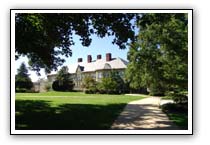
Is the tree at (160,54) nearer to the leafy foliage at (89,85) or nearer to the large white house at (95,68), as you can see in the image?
the large white house at (95,68)

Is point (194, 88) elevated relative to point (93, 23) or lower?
lower

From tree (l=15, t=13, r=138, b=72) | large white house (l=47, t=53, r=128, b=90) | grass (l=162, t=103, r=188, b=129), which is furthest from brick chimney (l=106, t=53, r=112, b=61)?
grass (l=162, t=103, r=188, b=129)

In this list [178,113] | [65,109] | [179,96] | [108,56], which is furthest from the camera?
[65,109]

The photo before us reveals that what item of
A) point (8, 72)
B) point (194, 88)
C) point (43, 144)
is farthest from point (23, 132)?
point (194, 88)

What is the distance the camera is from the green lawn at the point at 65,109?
25.9 ft

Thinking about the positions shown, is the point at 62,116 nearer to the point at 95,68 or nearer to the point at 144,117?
the point at 95,68

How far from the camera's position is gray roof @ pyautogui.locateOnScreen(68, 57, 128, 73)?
7855mm

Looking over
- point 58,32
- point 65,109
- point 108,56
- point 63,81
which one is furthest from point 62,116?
point 58,32

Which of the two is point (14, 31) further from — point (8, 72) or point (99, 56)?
point (99, 56)

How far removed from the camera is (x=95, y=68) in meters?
7.91

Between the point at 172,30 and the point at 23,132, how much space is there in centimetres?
296

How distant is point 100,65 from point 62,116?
1091 mm

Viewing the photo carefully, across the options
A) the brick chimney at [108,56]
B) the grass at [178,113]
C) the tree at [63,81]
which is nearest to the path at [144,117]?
the grass at [178,113]

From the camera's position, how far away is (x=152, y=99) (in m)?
8.00
